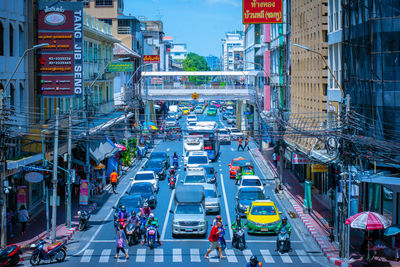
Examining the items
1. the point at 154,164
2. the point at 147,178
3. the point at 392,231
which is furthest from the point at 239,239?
the point at 154,164

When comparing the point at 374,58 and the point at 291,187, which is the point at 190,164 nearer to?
the point at 291,187

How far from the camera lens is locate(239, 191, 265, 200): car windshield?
34812 mm

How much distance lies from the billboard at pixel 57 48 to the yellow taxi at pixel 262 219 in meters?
11.9

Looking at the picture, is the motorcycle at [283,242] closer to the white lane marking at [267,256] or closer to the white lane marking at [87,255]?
the white lane marking at [267,256]

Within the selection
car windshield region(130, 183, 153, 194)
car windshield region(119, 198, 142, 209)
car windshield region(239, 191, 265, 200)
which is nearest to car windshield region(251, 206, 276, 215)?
car windshield region(239, 191, 265, 200)

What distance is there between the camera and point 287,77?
52750 millimetres

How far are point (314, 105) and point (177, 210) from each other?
15098mm

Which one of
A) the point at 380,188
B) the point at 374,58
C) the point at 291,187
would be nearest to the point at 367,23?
the point at 374,58

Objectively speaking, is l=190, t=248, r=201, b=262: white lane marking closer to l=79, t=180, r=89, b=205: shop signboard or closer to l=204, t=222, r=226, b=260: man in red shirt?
l=204, t=222, r=226, b=260: man in red shirt

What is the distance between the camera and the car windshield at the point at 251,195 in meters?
34.8

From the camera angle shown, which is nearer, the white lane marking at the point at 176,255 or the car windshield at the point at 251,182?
→ the white lane marking at the point at 176,255

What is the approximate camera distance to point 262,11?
50.0 metres

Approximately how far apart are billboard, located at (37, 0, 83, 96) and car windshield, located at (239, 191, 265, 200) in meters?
10.9

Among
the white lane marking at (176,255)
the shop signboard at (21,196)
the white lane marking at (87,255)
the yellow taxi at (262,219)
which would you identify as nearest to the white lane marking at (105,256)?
the white lane marking at (87,255)
